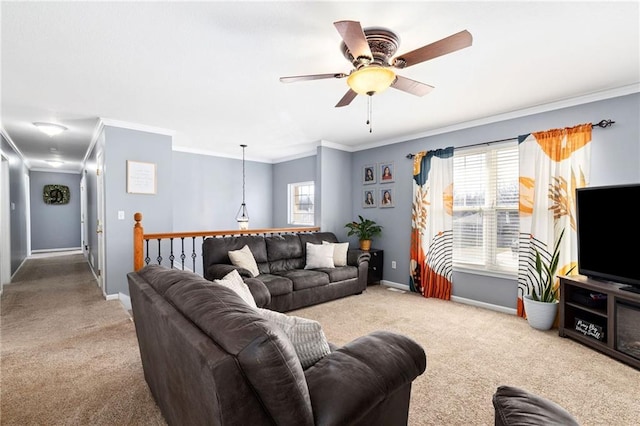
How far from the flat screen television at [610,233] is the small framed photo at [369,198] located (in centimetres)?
289

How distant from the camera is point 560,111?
3.40 m

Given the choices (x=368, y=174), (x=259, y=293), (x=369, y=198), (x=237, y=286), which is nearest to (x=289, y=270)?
(x=259, y=293)

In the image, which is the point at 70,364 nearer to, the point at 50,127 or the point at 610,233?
the point at 50,127

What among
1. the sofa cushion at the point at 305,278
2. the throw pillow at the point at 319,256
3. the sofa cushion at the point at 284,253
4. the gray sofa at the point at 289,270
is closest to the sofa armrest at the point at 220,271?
the gray sofa at the point at 289,270

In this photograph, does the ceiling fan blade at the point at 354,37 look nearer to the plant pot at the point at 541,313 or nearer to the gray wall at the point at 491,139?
the gray wall at the point at 491,139

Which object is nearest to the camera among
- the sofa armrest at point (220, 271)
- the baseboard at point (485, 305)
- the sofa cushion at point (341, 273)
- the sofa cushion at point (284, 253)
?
the sofa armrest at point (220, 271)

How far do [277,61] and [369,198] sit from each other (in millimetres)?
3372

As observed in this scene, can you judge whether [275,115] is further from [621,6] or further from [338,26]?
[621,6]

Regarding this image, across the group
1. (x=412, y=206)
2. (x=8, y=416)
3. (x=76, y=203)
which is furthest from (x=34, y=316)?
(x=76, y=203)

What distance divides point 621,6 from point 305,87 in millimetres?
2302

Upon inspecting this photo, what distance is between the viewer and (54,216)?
8695 mm

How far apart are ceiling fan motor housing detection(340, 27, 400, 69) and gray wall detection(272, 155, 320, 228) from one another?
408cm

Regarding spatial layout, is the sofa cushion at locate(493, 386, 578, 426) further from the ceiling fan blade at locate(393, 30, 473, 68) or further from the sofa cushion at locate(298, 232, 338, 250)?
the sofa cushion at locate(298, 232, 338, 250)

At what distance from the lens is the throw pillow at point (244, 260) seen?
376cm
